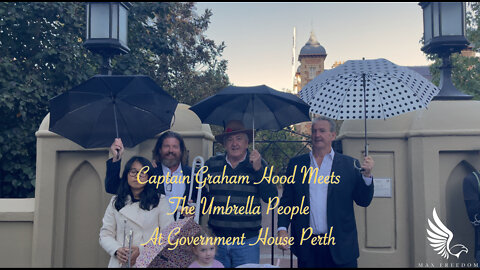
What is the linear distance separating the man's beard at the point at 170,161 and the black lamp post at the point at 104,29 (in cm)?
168

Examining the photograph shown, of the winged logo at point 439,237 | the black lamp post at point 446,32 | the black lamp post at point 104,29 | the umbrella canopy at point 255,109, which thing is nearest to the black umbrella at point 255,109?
the umbrella canopy at point 255,109

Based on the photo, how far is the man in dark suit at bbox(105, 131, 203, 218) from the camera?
3.72 m

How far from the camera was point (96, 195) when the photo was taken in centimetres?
475

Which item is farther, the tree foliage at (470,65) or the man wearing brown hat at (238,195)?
→ the tree foliage at (470,65)

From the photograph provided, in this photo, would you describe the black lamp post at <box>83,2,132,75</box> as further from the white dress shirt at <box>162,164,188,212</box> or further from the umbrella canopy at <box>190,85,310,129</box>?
the white dress shirt at <box>162,164,188,212</box>

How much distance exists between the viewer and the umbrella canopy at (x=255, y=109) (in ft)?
12.4

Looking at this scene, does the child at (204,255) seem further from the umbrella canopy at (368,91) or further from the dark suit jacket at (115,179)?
the umbrella canopy at (368,91)

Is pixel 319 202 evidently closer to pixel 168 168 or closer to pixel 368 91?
pixel 368 91

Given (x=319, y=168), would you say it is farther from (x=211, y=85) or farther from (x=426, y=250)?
(x=211, y=85)

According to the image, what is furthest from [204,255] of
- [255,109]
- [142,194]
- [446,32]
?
[446,32]

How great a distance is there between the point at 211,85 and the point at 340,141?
34.8 ft

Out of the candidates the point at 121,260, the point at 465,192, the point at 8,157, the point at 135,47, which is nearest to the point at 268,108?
the point at 121,260

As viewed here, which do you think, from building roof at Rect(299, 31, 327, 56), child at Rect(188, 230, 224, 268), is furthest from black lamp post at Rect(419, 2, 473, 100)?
building roof at Rect(299, 31, 327, 56)

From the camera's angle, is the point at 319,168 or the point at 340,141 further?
the point at 340,141
